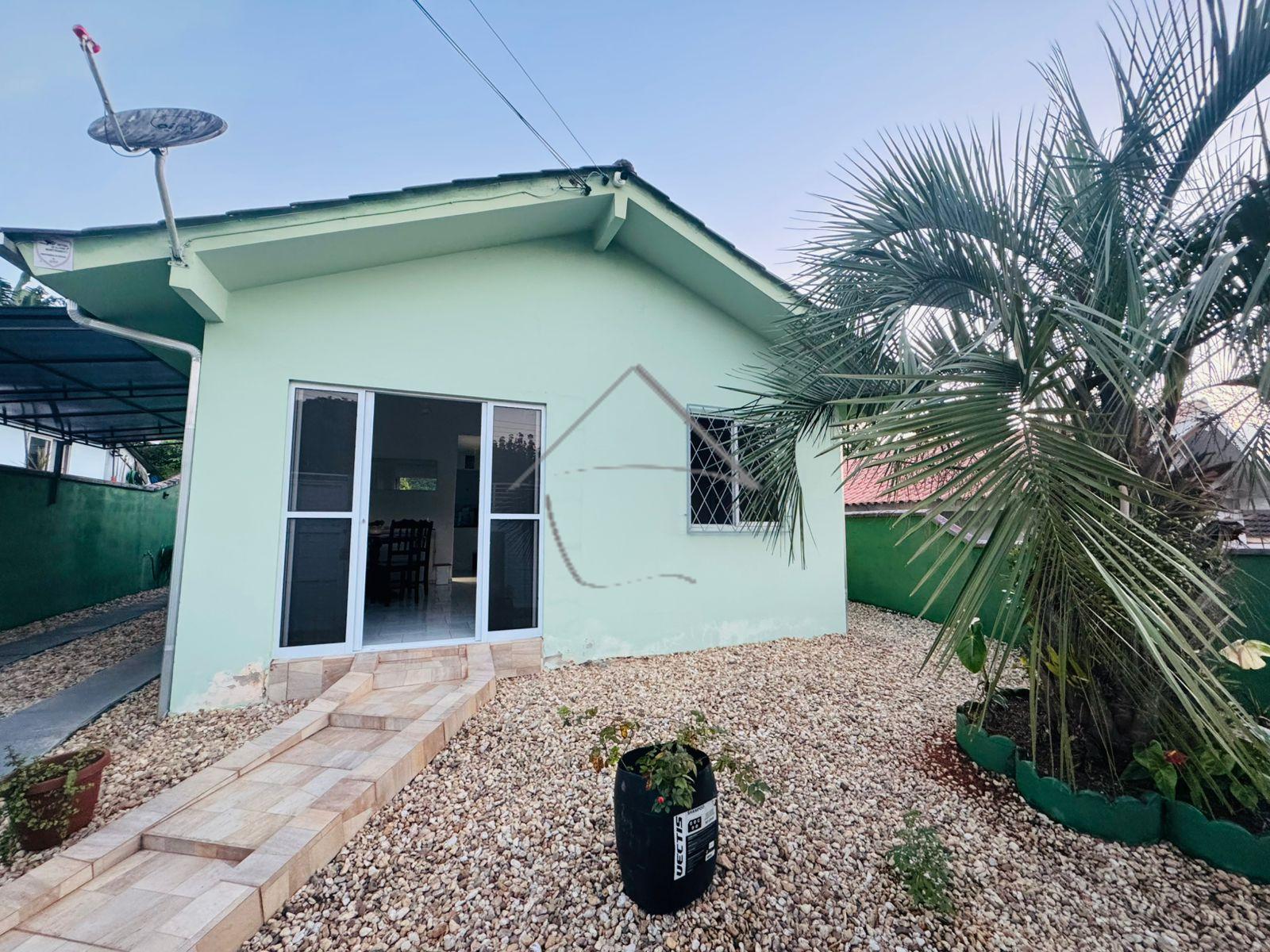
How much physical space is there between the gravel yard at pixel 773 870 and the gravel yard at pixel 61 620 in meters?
6.63

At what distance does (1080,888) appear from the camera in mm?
2178

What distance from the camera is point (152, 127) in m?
2.96

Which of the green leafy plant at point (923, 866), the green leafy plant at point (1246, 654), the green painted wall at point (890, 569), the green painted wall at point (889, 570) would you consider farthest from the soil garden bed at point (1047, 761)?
the green painted wall at point (890, 569)

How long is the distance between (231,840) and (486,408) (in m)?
3.24

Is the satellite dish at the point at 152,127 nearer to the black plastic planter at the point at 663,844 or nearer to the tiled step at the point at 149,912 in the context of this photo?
the tiled step at the point at 149,912

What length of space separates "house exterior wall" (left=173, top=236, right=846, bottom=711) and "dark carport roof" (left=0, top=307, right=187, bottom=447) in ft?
5.10

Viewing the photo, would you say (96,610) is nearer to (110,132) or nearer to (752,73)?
(110,132)

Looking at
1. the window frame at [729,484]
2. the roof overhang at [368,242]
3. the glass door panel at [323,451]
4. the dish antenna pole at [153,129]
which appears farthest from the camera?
the window frame at [729,484]

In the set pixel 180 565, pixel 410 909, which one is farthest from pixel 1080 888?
pixel 180 565

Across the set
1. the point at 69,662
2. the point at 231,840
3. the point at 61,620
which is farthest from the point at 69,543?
the point at 231,840

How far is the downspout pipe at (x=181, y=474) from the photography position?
3.61m

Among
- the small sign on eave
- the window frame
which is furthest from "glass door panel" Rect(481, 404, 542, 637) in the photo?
the small sign on eave

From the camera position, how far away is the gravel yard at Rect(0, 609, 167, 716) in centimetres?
424

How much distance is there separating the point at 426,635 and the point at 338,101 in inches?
249
